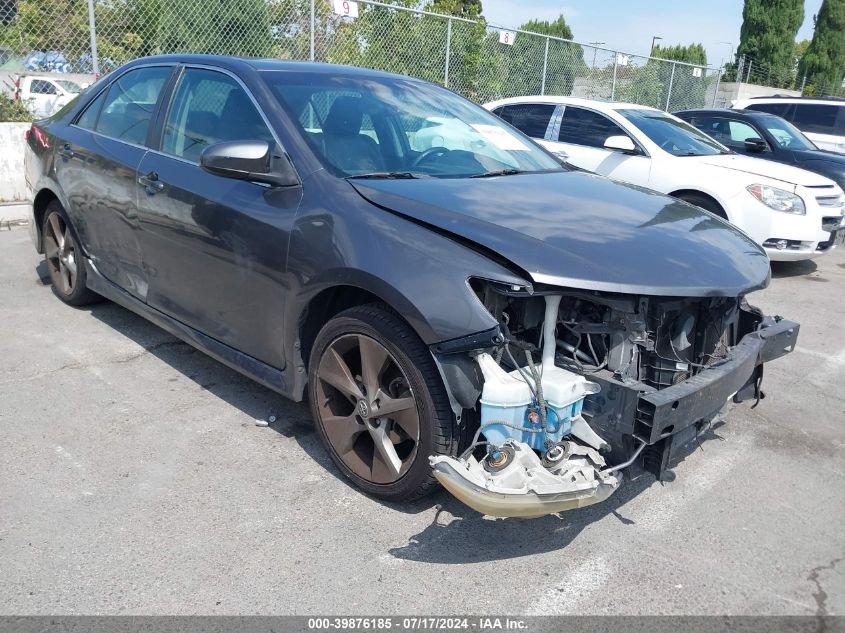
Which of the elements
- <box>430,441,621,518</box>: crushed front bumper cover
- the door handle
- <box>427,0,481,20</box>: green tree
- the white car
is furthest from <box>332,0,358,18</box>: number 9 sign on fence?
<box>427,0,481,20</box>: green tree

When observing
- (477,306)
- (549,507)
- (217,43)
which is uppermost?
(217,43)

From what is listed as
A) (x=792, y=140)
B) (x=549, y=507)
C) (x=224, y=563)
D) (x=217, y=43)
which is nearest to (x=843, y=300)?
(x=792, y=140)

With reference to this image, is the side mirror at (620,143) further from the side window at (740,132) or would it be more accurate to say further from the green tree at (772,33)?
the green tree at (772,33)

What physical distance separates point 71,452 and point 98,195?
5.59ft

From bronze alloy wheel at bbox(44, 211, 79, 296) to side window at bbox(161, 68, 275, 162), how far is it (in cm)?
150

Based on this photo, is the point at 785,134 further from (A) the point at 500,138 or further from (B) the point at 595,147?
(A) the point at 500,138

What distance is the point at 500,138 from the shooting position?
157 inches

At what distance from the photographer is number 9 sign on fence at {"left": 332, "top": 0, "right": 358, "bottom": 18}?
33.1ft

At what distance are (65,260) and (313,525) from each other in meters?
3.21

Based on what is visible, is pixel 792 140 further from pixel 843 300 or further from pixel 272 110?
pixel 272 110

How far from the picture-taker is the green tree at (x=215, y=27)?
9.46 meters

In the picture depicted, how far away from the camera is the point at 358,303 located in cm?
299

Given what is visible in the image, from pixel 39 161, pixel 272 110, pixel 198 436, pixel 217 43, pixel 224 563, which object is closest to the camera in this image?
pixel 224 563

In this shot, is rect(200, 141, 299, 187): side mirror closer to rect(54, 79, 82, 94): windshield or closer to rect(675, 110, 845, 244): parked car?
rect(54, 79, 82, 94): windshield
